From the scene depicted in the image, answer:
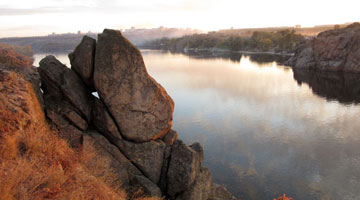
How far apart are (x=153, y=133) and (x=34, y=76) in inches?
307

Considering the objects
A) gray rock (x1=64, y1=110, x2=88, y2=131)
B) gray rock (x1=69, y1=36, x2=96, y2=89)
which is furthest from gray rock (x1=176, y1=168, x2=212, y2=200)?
gray rock (x1=69, y1=36, x2=96, y2=89)

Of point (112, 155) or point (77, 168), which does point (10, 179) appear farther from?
point (112, 155)

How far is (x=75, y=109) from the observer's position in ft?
47.2

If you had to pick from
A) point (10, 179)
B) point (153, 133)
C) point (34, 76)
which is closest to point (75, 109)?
point (34, 76)

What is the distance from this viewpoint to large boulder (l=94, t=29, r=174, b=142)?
15023 mm

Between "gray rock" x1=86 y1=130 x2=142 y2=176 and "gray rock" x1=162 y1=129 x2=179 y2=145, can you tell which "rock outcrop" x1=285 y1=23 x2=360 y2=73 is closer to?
"gray rock" x1=162 y1=129 x2=179 y2=145

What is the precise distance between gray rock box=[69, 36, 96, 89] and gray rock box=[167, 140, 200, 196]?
743cm

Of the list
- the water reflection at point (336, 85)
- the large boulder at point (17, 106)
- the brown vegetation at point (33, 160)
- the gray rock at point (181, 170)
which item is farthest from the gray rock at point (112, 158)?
the water reflection at point (336, 85)

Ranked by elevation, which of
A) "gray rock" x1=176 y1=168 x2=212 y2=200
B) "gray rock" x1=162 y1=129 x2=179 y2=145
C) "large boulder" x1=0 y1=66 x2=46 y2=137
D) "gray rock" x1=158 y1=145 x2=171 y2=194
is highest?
"large boulder" x1=0 y1=66 x2=46 y2=137

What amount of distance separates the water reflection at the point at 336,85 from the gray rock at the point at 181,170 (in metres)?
46.0

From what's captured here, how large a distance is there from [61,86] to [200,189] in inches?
432

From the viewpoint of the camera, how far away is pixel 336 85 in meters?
64.6

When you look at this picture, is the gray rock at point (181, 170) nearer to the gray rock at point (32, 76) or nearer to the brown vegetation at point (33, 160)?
the brown vegetation at point (33, 160)

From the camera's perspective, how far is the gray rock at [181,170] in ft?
51.6
